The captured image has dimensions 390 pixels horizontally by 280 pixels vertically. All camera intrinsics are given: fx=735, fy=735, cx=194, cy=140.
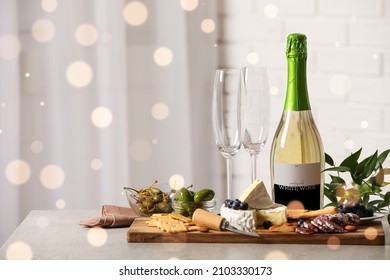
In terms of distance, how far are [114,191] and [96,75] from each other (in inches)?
14.9

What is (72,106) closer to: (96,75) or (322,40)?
(96,75)

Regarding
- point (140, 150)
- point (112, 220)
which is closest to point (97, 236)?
point (112, 220)

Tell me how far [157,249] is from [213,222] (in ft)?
0.36

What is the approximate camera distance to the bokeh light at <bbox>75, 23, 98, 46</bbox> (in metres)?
2.23

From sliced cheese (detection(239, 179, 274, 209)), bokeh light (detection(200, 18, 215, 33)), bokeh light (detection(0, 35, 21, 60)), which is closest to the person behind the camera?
sliced cheese (detection(239, 179, 274, 209))

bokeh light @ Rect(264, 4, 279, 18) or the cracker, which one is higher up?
bokeh light @ Rect(264, 4, 279, 18)

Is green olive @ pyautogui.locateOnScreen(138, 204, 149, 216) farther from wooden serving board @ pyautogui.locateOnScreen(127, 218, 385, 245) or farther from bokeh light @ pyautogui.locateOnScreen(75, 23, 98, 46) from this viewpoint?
bokeh light @ pyautogui.locateOnScreen(75, 23, 98, 46)

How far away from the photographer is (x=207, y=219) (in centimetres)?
130

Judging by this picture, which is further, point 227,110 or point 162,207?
point 162,207

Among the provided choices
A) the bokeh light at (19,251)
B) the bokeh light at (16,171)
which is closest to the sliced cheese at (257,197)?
the bokeh light at (19,251)

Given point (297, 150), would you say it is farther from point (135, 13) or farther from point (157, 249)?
point (135, 13)

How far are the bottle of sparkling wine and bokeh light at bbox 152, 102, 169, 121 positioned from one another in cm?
106

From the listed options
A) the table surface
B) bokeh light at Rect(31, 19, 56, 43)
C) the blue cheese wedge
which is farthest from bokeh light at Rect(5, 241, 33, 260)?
bokeh light at Rect(31, 19, 56, 43)
